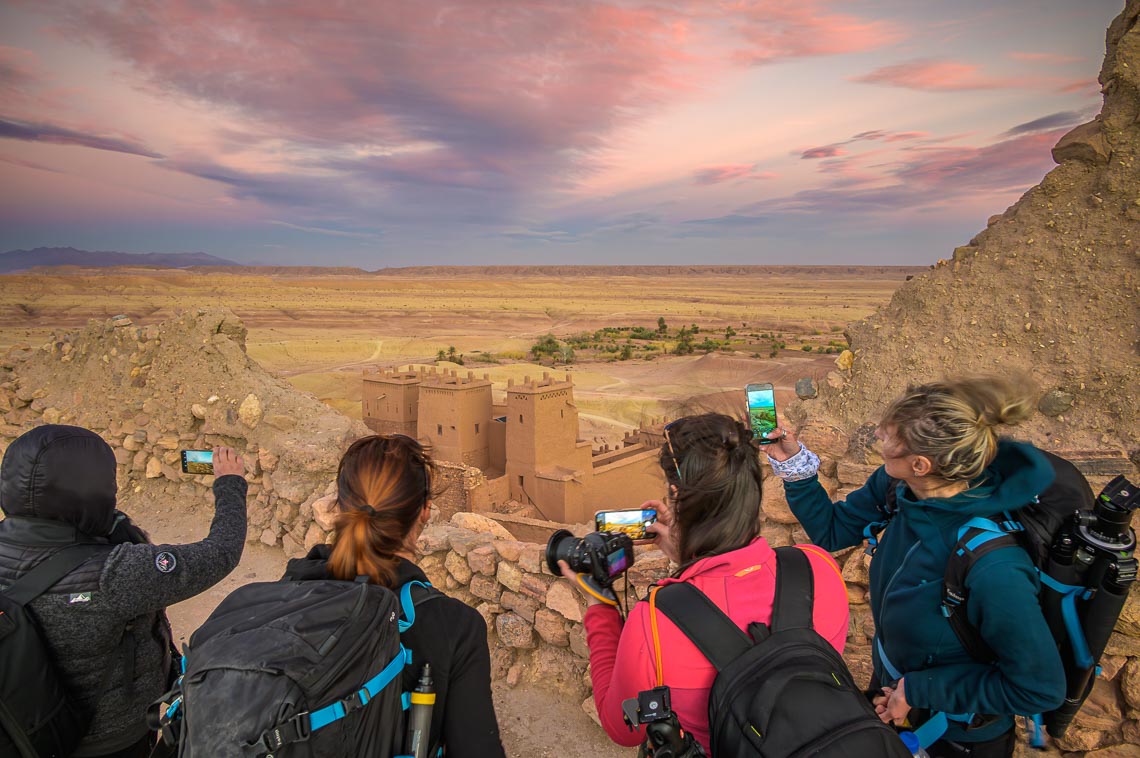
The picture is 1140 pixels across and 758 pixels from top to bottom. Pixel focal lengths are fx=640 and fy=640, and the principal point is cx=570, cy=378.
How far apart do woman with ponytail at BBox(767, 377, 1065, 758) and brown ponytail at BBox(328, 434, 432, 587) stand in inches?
61.5

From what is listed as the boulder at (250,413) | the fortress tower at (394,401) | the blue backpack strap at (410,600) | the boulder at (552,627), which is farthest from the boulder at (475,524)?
the fortress tower at (394,401)

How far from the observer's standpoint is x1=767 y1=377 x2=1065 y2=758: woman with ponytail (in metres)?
1.89

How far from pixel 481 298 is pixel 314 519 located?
95.2m

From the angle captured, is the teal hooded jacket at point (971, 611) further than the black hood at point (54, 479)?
No

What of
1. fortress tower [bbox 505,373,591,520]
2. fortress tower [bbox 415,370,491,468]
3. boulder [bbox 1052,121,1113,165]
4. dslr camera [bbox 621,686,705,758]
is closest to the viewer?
Result: dslr camera [bbox 621,686,705,758]

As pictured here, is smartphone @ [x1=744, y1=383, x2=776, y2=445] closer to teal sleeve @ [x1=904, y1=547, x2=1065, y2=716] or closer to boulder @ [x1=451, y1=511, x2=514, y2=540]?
teal sleeve @ [x1=904, y1=547, x2=1065, y2=716]

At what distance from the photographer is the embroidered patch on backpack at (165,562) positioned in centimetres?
222

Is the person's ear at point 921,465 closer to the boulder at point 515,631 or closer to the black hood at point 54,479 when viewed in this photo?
the black hood at point 54,479

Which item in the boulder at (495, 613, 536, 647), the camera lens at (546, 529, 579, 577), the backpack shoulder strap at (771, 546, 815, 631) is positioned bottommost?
the boulder at (495, 613, 536, 647)

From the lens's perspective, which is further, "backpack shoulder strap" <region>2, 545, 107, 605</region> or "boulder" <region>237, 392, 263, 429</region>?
"boulder" <region>237, 392, 263, 429</region>

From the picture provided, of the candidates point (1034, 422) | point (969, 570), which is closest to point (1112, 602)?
point (969, 570)

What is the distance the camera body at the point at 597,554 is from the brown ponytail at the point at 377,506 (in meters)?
0.46

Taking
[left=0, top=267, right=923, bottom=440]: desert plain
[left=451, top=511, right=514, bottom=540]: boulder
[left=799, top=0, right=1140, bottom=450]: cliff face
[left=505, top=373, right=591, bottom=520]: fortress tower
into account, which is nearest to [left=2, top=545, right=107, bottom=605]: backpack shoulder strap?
[left=0, top=267, right=923, bottom=440]: desert plain

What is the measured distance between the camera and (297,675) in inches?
57.4
